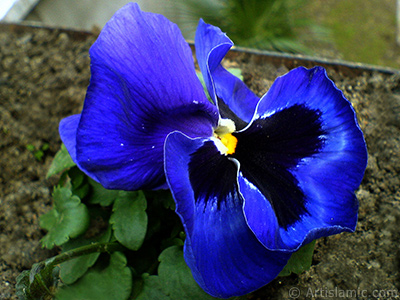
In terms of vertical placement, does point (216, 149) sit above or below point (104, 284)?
above

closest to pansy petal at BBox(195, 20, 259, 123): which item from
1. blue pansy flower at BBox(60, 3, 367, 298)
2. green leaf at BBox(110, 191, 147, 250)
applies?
blue pansy flower at BBox(60, 3, 367, 298)

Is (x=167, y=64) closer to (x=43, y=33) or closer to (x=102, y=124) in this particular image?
(x=102, y=124)

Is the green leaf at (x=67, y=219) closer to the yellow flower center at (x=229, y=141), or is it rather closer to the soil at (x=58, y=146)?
the soil at (x=58, y=146)

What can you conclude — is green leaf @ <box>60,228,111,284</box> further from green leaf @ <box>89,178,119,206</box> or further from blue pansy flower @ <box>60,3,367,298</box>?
blue pansy flower @ <box>60,3,367,298</box>

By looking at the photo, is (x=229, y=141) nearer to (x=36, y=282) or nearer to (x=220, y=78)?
(x=220, y=78)

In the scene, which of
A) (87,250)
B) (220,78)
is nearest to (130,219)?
(87,250)

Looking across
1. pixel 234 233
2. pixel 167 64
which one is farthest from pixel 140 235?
pixel 167 64
